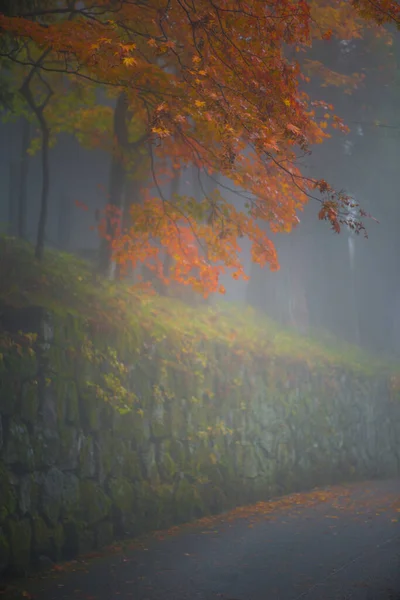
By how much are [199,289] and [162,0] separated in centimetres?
577

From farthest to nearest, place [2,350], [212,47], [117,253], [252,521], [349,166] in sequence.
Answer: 1. [349,166]
2. [117,253]
3. [252,521]
4. [2,350]
5. [212,47]

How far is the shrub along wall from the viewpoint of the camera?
835cm

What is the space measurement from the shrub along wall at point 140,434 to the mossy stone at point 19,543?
0.05ft

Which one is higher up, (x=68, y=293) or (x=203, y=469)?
(x=68, y=293)

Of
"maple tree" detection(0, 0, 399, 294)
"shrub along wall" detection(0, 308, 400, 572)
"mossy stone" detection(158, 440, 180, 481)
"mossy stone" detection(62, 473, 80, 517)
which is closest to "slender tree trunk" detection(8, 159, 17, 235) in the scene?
"shrub along wall" detection(0, 308, 400, 572)

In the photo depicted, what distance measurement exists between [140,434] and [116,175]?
23.6 feet

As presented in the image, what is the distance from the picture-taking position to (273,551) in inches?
353

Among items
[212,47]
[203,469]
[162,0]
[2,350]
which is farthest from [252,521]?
[162,0]

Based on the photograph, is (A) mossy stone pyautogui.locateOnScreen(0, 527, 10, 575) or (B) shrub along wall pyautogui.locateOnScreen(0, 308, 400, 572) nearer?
(A) mossy stone pyautogui.locateOnScreen(0, 527, 10, 575)

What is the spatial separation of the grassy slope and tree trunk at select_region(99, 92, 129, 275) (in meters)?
0.54

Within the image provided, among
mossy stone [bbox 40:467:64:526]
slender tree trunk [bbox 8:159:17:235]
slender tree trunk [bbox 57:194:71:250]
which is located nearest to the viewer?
mossy stone [bbox 40:467:64:526]

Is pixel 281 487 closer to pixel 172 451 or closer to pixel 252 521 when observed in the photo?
pixel 252 521

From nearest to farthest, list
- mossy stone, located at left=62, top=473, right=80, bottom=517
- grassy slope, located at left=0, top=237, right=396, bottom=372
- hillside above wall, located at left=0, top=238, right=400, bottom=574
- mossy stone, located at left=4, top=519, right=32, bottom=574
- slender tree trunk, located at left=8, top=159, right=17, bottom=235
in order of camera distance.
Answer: mossy stone, located at left=4, top=519, right=32, bottom=574, hillside above wall, located at left=0, top=238, right=400, bottom=574, mossy stone, located at left=62, top=473, right=80, bottom=517, grassy slope, located at left=0, top=237, right=396, bottom=372, slender tree trunk, located at left=8, top=159, right=17, bottom=235

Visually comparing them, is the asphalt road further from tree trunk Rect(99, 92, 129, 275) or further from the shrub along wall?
tree trunk Rect(99, 92, 129, 275)
